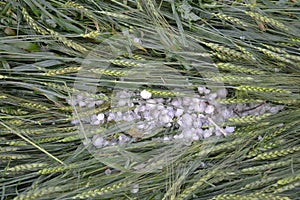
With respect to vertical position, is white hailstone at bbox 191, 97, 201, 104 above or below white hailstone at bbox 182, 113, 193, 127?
above

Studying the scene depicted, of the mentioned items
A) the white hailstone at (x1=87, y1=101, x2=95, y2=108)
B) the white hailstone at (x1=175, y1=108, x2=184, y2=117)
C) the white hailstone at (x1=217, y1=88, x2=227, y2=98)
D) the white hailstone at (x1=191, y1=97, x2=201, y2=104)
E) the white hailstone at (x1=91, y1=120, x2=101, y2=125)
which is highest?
the white hailstone at (x1=217, y1=88, x2=227, y2=98)

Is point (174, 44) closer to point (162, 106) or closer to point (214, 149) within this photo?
point (162, 106)

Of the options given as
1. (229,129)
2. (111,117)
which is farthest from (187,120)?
(111,117)

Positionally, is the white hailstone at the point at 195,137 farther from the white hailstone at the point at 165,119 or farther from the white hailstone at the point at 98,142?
the white hailstone at the point at 98,142

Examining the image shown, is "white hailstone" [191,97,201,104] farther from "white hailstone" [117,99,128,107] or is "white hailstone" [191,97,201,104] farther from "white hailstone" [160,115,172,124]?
"white hailstone" [117,99,128,107]

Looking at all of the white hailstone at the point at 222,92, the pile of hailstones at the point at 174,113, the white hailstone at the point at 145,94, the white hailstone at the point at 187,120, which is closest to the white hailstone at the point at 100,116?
the pile of hailstones at the point at 174,113

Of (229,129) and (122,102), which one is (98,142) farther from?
(229,129)

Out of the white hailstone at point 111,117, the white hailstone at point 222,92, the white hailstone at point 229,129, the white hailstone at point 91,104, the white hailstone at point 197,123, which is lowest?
the white hailstone at point 229,129

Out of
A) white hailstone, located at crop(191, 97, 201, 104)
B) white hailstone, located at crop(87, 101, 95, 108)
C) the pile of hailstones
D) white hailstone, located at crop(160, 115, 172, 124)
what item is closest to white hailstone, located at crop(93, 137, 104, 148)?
the pile of hailstones

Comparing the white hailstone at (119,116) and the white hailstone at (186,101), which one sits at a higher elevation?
the white hailstone at (186,101)
